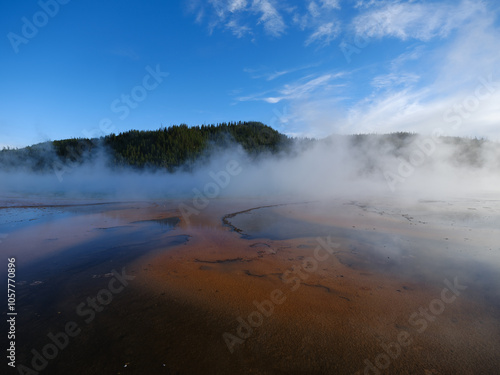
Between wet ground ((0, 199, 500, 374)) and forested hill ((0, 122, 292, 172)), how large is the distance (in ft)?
147

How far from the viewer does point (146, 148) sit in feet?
174

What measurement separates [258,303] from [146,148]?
55539 millimetres

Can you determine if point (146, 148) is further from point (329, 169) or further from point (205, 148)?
point (329, 169)

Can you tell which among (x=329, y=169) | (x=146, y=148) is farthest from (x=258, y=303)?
(x=146, y=148)

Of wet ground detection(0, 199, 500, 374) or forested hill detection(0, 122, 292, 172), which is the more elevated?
forested hill detection(0, 122, 292, 172)

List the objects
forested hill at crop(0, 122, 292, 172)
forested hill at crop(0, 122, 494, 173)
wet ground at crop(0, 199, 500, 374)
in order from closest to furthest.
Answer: wet ground at crop(0, 199, 500, 374) < forested hill at crop(0, 122, 494, 173) < forested hill at crop(0, 122, 292, 172)

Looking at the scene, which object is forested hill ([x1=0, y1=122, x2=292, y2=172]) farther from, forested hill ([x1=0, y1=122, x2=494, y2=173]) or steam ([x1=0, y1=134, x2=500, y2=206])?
steam ([x1=0, y1=134, x2=500, y2=206])

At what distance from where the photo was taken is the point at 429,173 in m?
35.2

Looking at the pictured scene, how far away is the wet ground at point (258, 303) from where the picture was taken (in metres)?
2.35

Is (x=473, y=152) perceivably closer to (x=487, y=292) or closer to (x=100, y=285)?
(x=487, y=292)

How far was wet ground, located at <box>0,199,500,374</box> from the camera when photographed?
2350 mm

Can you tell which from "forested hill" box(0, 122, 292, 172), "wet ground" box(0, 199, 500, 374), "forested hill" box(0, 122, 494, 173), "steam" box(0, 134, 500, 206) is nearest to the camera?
"wet ground" box(0, 199, 500, 374)

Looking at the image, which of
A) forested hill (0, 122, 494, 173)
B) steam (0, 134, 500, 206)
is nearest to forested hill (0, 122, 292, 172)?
forested hill (0, 122, 494, 173)

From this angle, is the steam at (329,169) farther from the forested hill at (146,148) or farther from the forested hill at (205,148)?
the forested hill at (146,148)
